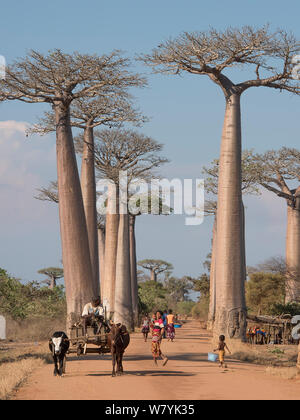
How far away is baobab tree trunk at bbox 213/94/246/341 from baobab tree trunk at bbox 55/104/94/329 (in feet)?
13.1

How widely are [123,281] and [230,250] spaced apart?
12.1m

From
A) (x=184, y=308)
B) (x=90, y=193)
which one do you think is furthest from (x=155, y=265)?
(x=90, y=193)

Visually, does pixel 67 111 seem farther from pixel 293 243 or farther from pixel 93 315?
pixel 293 243

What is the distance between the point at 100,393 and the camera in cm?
1006

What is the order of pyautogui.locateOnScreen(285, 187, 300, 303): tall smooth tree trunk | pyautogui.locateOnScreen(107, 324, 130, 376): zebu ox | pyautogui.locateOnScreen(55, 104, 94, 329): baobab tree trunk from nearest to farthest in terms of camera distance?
pyautogui.locateOnScreen(107, 324, 130, 376): zebu ox < pyautogui.locateOnScreen(55, 104, 94, 329): baobab tree trunk < pyautogui.locateOnScreen(285, 187, 300, 303): tall smooth tree trunk

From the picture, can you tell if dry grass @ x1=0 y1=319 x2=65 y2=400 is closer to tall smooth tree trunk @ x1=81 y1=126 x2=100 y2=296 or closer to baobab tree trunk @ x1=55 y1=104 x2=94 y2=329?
baobab tree trunk @ x1=55 y1=104 x2=94 y2=329

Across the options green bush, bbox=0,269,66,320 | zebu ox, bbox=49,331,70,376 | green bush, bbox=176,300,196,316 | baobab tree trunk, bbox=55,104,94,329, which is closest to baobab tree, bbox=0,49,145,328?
baobab tree trunk, bbox=55,104,94,329

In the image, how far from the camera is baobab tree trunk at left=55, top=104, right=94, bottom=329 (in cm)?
1811

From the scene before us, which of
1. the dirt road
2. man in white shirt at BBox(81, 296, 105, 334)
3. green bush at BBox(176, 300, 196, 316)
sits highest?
man in white shirt at BBox(81, 296, 105, 334)

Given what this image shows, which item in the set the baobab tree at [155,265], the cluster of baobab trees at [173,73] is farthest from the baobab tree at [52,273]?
the cluster of baobab trees at [173,73]

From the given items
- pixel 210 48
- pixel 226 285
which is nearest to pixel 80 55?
pixel 210 48

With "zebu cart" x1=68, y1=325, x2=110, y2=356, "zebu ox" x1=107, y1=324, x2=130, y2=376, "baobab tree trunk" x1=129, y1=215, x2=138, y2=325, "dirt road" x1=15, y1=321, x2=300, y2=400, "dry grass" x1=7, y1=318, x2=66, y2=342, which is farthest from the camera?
"baobab tree trunk" x1=129, y1=215, x2=138, y2=325

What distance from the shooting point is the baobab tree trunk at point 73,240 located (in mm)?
18109
